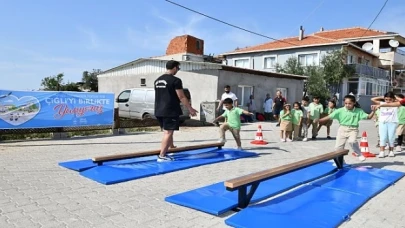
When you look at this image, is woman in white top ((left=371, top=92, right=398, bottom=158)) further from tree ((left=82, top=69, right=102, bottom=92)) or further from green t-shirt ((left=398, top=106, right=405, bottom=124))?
tree ((left=82, top=69, right=102, bottom=92))

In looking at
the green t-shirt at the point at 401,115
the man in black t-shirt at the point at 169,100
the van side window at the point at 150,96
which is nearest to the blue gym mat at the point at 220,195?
the man in black t-shirt at the point at 169,100

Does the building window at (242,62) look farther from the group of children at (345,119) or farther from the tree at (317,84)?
the group of children at (345,119)

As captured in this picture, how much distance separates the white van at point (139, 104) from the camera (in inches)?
626

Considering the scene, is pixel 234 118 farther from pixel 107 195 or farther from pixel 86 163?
pixel 107 195

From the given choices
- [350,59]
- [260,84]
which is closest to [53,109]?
[260,84]

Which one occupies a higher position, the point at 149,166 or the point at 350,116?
the point at 350,116

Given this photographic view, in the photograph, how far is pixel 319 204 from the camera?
4.70 meters

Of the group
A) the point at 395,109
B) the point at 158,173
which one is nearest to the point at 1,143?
the point at 158,173

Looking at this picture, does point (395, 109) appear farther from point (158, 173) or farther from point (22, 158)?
point (22, 158)

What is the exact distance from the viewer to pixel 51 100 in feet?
34.9

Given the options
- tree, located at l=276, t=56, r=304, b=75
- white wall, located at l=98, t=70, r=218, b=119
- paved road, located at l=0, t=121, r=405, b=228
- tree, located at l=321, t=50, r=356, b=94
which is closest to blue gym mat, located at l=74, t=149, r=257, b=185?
paved road, located at l=0, t=121, r=405, b=228

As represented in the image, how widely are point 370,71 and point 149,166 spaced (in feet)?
115

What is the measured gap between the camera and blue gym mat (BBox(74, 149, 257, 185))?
581 centimetres

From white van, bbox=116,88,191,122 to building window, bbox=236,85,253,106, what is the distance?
219 inches
